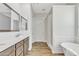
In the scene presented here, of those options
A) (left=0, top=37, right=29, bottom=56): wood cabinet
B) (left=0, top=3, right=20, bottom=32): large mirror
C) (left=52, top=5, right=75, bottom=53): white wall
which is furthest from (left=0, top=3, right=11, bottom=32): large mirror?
(left=52, top=5, right=75, bottom=53): white wall

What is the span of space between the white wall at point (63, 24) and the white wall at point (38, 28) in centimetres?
131

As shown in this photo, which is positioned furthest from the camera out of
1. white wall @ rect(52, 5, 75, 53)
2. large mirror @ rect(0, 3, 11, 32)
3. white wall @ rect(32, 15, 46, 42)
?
white wall @ rect(32, 15, 46, 42)

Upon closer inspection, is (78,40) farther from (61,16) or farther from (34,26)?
(34,26)

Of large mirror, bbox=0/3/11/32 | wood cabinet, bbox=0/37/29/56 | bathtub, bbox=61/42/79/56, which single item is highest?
large mirror, bbox=0/3/11/32

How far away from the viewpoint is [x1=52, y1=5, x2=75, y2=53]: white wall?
3.88m

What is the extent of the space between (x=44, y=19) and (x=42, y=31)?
0.70 metres

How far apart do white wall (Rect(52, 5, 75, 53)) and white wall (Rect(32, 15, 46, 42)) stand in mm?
1313

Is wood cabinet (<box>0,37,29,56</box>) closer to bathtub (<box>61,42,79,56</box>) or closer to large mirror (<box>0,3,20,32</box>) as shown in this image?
large mirror (<box>0,3,20,32</box>)

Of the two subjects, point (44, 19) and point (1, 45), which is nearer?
point (1, 45)

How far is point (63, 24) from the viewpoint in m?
3.94

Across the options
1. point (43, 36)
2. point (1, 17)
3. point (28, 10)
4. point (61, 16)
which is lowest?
point (43, 36)

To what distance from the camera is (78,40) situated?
3629 mm

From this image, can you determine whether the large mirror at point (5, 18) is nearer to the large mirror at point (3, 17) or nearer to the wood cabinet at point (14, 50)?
the large mirror at point (3, 17)

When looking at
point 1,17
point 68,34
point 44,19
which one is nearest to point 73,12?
point 68,34
